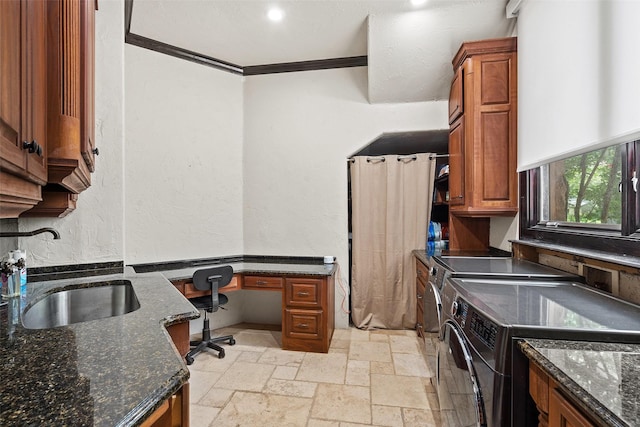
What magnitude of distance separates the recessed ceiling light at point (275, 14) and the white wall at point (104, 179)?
3.56 ft

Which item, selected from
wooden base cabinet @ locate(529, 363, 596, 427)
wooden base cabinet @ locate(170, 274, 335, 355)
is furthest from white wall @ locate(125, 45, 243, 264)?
wooden base cabinet @ locate(529, 363, 596, 427)

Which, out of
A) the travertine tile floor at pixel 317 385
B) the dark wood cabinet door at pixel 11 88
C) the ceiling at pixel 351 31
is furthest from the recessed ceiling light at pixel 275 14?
the travertine tile floor at pixel 317 385

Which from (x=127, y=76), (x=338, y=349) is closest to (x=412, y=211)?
(x=338, y=349)

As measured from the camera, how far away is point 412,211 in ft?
10.4

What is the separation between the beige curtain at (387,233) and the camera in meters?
3.17

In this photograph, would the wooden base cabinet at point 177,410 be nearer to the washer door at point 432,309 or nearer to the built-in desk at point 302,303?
the washer door at point 432,309

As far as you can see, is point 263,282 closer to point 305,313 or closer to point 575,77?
point 305,313

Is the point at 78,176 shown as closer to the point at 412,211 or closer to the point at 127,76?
the point at 127,76

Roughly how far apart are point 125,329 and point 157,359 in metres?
0.31

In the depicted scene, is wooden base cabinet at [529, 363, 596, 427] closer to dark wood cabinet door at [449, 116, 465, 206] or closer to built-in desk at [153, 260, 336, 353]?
dark wood cabinet door at [449, 116, 465, 206]

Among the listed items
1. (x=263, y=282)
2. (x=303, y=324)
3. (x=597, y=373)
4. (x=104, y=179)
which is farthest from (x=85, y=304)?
(x=597, y=373)

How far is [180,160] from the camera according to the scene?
3000mm

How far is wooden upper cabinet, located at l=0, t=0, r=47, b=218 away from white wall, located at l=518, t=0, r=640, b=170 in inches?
80.6

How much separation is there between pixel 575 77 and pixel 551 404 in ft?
5.31
